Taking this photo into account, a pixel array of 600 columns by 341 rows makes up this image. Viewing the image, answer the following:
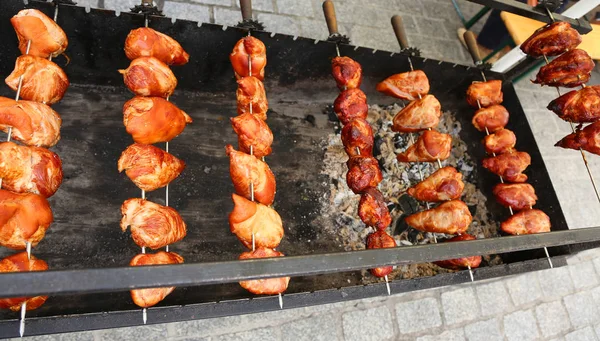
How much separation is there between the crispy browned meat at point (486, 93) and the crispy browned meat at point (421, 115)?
518 mm

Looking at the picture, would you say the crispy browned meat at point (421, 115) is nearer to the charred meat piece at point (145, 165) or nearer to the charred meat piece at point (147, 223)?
the charred meat piece at point (145, 165)

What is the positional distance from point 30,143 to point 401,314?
297 cm

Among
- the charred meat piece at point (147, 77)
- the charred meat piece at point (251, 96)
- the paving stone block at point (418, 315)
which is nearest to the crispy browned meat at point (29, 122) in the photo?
the charred meat piece at point (147, 77)

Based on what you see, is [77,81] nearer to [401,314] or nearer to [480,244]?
[480,244]

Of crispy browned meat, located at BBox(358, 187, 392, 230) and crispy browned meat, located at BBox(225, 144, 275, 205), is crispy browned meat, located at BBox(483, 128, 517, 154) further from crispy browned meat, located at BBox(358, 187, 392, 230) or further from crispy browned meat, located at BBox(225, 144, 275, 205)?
crispy browned meat, located at BBox(225, 144, 275, 205)

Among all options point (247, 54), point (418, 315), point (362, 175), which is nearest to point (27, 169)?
point (247, 54)

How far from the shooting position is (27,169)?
1.95 meters

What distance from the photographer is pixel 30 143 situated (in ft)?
6.77

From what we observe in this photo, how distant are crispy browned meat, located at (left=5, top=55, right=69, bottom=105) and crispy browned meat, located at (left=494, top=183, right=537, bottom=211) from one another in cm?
322

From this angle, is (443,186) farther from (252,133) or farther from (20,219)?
(20,219)

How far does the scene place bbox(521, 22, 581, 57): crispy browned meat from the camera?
295 cm

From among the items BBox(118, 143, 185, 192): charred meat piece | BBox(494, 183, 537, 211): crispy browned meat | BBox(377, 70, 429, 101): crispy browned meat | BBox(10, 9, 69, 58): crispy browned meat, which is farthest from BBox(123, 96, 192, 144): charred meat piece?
BBox(494, 183, 537, 211): crispy browned meat

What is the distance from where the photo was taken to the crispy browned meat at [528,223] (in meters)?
2.94

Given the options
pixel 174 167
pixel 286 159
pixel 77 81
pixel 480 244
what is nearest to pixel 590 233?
pixel 480 244
